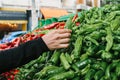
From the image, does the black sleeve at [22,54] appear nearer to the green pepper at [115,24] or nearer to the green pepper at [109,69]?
the green pepper at [109,69]

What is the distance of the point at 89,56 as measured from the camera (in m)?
3.26

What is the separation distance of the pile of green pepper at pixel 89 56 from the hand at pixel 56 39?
0.80 ft

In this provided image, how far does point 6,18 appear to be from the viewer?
15.5m

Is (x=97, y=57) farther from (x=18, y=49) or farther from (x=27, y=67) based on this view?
(x=27, y=67)

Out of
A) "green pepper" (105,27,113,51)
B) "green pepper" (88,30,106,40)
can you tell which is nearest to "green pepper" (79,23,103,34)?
"green pepper" (88,30,106,40)

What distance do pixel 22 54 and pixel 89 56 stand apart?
597mm

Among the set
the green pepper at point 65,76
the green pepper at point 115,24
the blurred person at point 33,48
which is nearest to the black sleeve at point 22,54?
the blurred person at point 33,48

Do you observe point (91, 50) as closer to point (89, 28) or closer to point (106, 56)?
point (106, 56)

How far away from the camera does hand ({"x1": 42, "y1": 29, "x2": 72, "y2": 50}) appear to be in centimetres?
299

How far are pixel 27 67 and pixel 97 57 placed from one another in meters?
1.10

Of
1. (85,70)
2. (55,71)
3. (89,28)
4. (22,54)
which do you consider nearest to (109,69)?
(85,70)

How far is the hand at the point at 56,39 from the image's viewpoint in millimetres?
2992

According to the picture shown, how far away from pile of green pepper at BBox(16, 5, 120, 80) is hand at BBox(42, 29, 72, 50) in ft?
0.80

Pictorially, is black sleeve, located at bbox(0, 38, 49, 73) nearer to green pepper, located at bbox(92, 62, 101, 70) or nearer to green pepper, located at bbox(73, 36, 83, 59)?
green pepper, located at bbox(73, 36, 83, 59)
